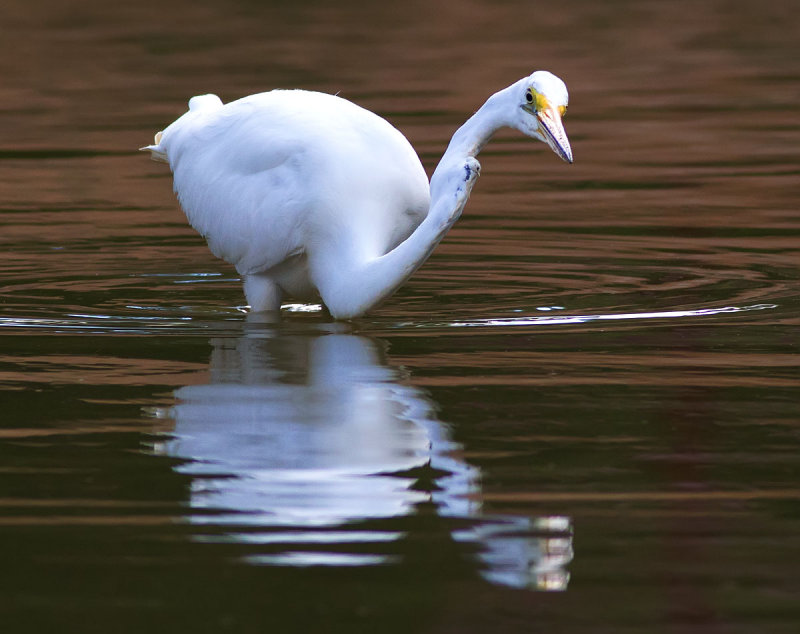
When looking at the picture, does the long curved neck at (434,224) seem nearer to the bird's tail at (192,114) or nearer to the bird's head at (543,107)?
the bird's head at (543,107)

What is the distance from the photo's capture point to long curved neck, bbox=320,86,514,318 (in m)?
7.55

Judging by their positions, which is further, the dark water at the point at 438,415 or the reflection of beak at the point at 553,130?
the reflection of beak at the point at 553,130

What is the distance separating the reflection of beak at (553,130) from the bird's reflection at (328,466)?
1.05 m

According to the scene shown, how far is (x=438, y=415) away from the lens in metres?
6.27

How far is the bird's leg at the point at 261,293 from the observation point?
8758 millimetres

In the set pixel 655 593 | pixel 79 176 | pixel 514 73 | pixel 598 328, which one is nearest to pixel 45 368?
pixel 598 328

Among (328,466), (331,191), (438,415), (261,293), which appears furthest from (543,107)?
(328,466)

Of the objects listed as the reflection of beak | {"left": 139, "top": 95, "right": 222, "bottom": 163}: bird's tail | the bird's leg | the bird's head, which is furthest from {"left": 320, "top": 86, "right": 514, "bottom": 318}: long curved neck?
{"left": 139, "top": 95, "right": 222, "bottom": 163}: bird's tail

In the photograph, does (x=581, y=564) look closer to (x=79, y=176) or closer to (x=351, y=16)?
(x=79, y=176)

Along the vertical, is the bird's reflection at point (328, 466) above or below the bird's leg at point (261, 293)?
below

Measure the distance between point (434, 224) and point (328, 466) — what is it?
222 cm

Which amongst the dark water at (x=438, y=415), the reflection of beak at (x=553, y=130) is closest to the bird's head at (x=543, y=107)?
the reflection of beak at (x=553, y=130)

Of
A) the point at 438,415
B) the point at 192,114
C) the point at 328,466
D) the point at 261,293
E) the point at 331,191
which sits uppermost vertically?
the point at 192,114

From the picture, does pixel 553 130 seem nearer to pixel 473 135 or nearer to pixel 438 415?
pixel 473 135
